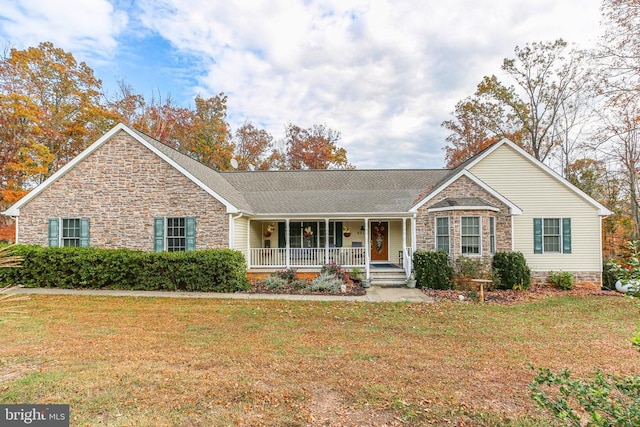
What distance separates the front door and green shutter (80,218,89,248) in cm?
1228

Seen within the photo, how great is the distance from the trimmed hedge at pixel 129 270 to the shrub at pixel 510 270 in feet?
31.6

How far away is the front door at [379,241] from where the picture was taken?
1588 centimetres

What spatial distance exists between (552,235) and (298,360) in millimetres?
12981

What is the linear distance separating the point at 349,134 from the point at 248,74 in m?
14.6

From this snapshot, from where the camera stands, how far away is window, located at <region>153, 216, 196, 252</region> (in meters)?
12.4

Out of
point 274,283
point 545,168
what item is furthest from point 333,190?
point 545,168

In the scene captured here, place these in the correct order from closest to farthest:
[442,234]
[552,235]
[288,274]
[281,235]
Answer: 1. [442,234]
2. [288,274]
3. [552,235]
4. [281,235]

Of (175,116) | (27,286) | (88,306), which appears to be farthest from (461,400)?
(175,116)

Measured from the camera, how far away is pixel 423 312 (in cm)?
870

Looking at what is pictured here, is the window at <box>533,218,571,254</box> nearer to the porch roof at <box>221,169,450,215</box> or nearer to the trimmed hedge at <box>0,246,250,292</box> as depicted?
the porch roof at <box>221,169,450,215</box>

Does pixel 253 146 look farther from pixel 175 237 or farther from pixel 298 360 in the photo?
pixel 298 360

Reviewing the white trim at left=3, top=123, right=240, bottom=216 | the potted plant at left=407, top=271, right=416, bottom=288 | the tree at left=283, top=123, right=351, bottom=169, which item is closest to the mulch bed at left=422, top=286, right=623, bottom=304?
the potted plant at left=407, top=271, right=416, bottom=288

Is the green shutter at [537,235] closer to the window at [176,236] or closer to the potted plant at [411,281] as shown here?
the potted plant at [411,281]

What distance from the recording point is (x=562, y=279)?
41.7ft
